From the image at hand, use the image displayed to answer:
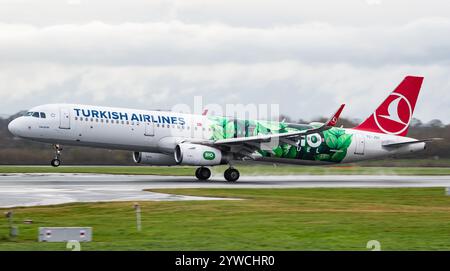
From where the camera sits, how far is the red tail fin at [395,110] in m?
54.4

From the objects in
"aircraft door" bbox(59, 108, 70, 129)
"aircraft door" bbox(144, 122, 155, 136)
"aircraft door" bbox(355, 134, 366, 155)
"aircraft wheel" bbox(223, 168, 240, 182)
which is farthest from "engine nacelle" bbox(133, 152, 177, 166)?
"aircraft door" bbox(355, 134, 366, 155)

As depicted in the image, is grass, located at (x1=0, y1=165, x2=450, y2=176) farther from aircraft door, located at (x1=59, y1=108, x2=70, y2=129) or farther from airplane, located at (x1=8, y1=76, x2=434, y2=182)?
aircraft door, located at (x1=59, y1=108, x2=70, y2=129)

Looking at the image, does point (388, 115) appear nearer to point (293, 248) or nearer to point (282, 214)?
point (282, 214)

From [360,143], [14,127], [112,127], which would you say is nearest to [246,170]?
[360,143]

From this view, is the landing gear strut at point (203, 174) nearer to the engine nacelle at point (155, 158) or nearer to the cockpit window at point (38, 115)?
the engine nacelle at point (155, 158)

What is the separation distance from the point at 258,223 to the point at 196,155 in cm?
2197

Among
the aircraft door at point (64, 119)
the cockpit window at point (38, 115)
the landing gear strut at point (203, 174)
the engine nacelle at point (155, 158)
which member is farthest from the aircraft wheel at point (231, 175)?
the cockpit window at point (38, 115)

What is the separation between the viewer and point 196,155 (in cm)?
4653

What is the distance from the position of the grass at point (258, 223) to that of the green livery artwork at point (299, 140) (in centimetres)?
1340

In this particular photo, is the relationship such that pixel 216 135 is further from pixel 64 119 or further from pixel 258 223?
pixel 258 223

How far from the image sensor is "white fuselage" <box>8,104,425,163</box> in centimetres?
4600

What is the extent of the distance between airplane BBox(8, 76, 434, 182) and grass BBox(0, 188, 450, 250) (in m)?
11.8

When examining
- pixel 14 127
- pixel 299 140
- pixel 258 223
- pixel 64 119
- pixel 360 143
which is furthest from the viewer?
pixel 360 143
